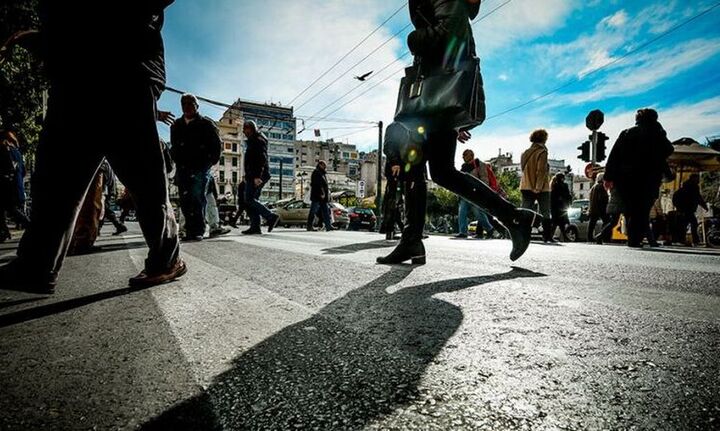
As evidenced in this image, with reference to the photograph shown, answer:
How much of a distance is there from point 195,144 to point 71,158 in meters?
4.25

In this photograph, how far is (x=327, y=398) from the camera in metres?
0.64

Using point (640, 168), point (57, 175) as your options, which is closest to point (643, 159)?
point (640, 168)

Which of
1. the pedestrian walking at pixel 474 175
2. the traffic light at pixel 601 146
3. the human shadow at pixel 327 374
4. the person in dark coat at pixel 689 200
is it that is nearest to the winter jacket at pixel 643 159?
the pedestrian walking at pixel 474 175

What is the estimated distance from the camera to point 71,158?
166 cm

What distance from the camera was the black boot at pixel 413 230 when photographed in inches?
104

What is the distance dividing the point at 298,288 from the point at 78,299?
36.2 inches

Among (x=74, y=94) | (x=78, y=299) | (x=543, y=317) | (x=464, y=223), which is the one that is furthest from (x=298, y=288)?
(x=464, y=223)

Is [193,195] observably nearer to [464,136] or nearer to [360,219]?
[464,136]

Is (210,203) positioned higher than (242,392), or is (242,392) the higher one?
(210,203)

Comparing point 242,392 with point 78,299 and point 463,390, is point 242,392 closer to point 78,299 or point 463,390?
point 463,390

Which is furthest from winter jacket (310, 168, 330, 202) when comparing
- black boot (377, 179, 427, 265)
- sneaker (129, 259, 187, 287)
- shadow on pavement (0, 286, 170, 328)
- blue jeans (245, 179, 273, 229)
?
shadow on pavement (0, 286, 170, 328)

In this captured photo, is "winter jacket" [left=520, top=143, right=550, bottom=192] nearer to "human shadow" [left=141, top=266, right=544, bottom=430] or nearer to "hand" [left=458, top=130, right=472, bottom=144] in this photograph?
"hand" [left=458, top=130, right=472, bottom=144]

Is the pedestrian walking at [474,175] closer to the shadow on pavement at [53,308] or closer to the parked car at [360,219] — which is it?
the shadow on pavement at [53,308]

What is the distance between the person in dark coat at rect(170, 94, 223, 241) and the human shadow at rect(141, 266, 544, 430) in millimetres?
5117
